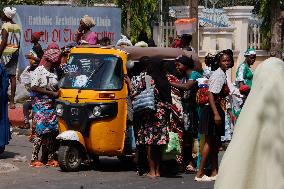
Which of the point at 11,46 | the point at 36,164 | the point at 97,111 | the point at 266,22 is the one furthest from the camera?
the point at 266,22

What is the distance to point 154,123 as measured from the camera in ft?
39.9

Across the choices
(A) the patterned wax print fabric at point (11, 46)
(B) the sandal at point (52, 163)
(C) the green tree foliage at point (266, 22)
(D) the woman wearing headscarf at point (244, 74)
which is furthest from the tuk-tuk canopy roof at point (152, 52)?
(C) the green tree foliage at point (266, 22)

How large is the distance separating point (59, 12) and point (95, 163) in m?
8.87

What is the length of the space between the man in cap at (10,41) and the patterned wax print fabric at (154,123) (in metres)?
3.31

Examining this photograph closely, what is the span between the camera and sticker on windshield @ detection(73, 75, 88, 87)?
12.6 meters

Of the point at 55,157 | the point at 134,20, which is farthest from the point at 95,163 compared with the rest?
the point at 134,20

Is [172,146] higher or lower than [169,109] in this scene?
lower

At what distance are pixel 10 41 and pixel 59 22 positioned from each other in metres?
5.33

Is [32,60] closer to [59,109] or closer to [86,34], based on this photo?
[86,34]

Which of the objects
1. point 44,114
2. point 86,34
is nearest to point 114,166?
point 44,114

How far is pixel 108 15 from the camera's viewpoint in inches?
858

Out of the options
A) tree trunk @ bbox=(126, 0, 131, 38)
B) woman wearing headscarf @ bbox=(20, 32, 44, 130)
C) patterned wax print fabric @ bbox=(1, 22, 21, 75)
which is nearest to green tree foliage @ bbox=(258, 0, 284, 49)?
tree trunk @ bbox=(126, 0, 131, 38)

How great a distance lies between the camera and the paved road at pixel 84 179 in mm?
11297

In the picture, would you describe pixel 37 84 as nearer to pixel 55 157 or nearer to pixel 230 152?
pixel 55 157
